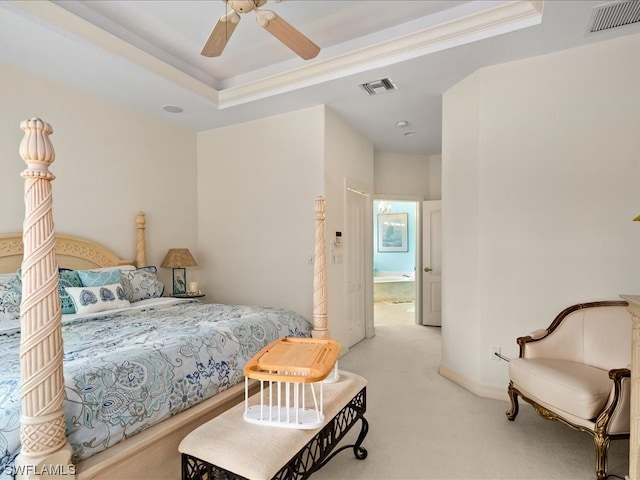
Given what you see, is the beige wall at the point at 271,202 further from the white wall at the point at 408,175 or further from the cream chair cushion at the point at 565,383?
the cream chair cushion at the point at 565,383

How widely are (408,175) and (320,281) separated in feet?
11.9

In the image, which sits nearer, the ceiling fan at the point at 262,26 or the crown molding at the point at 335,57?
the ceiling fan at the point at 262,26

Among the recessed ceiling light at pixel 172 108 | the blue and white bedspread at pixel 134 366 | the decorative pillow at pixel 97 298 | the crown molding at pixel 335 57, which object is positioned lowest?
the blue and white bedspread at pixel 134 366

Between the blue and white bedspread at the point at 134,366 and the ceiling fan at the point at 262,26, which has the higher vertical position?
the ceiling fan at the point at 262,26

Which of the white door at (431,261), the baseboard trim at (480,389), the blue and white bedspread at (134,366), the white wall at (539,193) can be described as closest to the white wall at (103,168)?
the blue and white bedspread at (134,366)

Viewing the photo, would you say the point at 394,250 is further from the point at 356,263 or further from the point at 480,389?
the point at 480,389

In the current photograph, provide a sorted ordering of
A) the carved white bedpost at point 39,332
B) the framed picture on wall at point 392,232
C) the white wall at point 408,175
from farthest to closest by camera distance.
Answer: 1. the framed picture on wall at point 392,232
2. the white wall at point 408,175
3. the carved white bedpost at point 39,332

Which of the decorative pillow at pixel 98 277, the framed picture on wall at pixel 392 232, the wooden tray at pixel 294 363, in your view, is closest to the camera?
the wooden tray at pixel 294 363

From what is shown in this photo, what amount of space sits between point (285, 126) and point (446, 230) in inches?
82.6

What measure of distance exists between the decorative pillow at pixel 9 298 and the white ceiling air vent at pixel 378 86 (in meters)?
3.22

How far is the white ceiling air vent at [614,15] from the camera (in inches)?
86.5

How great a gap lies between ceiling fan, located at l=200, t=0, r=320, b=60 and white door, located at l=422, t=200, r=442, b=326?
3.87 m

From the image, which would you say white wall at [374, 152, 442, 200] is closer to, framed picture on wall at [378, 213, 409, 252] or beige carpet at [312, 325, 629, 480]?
framed picture on wall at [378, 213, 409, 252]

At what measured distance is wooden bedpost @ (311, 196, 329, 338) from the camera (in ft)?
9.00
